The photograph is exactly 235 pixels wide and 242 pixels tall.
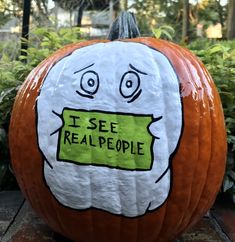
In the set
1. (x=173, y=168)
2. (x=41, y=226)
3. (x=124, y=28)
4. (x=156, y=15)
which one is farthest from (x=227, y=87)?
(x=156, y=15)

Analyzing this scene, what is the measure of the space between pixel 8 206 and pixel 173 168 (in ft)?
3.71

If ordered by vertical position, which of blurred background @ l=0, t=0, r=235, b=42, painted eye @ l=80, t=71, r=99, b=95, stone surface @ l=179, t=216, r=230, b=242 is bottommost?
stone surface @ l=179, t=216, r=230, b=242

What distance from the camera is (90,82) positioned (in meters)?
1.67

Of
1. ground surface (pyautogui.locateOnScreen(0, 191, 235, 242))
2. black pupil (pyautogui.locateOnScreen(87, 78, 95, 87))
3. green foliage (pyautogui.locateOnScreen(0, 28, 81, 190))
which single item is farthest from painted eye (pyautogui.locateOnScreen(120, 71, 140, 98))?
green foliage (pyautogui.locateOnScreen(0, 28, 81, 190))

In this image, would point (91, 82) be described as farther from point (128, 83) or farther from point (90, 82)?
point (128, 83)

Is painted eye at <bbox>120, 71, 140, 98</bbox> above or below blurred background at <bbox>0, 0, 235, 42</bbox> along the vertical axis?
below

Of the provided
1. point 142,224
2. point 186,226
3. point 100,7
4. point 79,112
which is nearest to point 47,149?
point 79,112

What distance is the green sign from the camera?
1.62 meters

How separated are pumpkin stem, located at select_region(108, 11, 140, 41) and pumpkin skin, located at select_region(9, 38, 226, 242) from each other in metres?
0.14

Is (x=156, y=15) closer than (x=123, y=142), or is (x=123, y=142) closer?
(x=123, y=142)

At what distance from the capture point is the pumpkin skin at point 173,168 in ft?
5.51

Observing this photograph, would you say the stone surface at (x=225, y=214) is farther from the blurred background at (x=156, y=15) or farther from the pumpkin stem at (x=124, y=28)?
the blurred background at (x=156, y=15)

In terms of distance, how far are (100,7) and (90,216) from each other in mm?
9826

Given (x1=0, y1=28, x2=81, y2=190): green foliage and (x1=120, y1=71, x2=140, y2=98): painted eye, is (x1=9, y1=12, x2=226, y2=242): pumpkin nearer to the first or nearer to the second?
(x1=120, y1=71, x2=140, y2=98): painted eye
